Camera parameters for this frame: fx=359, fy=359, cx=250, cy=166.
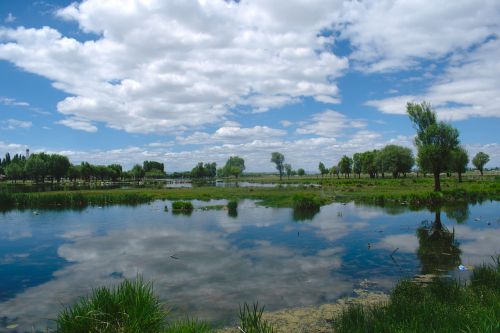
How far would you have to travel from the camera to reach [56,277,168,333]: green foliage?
27.1ft

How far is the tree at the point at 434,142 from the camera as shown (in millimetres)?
54000

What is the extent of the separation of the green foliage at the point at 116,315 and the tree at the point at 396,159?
388 feet

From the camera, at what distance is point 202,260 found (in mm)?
20219

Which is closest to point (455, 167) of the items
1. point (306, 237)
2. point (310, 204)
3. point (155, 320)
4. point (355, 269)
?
point (310, 204)

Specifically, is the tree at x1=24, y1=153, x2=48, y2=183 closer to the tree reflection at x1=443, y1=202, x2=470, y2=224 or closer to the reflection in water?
the reflection in water

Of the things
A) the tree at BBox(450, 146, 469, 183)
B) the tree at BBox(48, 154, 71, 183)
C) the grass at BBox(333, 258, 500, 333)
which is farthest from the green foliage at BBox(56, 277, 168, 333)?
the tree at BBox(48, 154, 71, 183)

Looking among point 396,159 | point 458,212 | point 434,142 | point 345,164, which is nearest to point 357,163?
point 345,164

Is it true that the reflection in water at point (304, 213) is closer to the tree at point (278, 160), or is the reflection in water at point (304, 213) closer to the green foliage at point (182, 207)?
the green foliage at point (182, 207)

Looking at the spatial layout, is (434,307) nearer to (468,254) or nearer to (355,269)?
(355,269)

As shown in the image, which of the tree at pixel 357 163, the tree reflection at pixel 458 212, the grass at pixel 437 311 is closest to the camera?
the grass at pixel 437 311

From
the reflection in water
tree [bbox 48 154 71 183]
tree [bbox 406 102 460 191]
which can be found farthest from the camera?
tree [bbox 48 154 71 183]

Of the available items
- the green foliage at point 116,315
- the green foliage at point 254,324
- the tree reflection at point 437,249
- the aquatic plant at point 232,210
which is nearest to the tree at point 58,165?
the aquatic plant at point 232,210

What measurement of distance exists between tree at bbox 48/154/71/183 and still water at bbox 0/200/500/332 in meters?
102

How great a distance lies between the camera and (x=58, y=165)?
427ft
